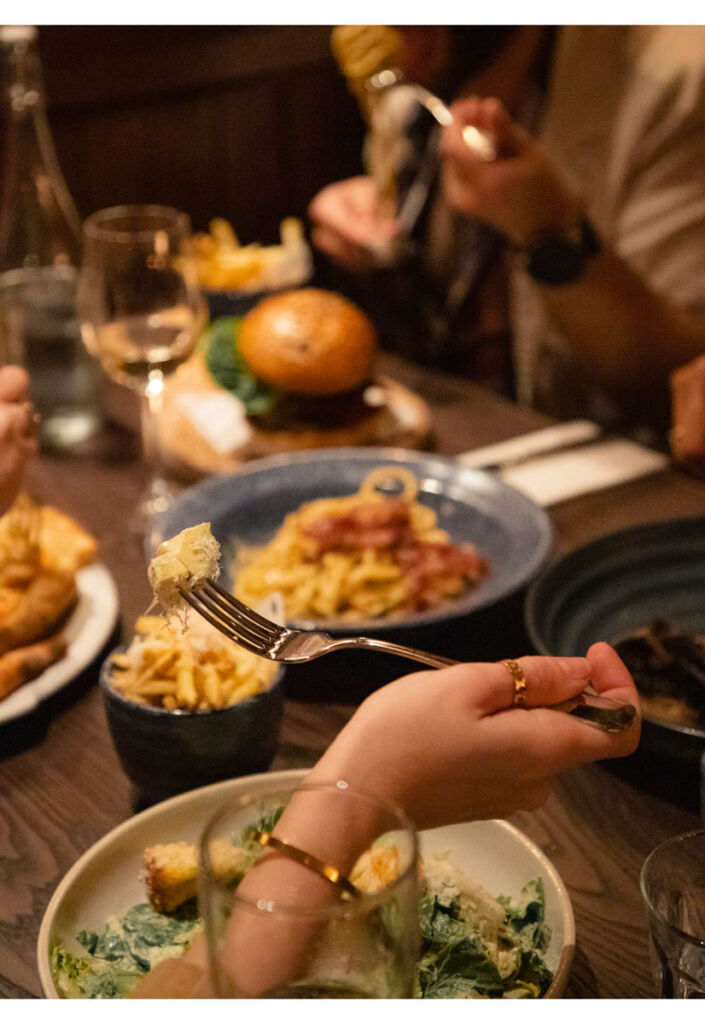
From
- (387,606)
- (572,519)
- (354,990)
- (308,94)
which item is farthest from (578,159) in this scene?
(354,990)

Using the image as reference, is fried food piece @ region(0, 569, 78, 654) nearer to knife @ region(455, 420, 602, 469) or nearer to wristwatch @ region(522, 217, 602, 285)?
knife @ region(455, 420, 602, 469)

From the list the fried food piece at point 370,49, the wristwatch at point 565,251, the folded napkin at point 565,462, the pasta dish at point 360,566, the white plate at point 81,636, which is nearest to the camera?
the white plate at point 81,636

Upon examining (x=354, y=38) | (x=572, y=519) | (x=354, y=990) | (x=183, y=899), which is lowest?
(x=572, y=519)

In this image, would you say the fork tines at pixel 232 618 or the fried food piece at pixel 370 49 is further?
the fried food piece at pixel 370 49

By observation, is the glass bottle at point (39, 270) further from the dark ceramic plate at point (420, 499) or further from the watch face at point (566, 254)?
the watch face at point (566, 254)

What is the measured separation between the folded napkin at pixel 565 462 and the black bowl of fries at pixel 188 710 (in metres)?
0.79

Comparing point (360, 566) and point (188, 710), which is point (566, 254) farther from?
point (188, 710)

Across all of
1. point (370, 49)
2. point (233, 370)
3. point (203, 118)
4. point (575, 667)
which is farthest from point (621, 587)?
point (203, 118)

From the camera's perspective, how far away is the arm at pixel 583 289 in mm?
1902

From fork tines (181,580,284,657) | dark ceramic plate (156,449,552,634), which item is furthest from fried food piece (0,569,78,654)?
fork tines (181,580,284,657)

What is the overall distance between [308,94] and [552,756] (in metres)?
4.08

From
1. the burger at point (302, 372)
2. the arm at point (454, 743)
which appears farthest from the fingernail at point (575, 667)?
the burger at point (302, 372)

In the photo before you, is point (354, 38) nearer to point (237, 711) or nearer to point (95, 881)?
point (237, 711)

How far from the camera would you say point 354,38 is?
8.00ft
